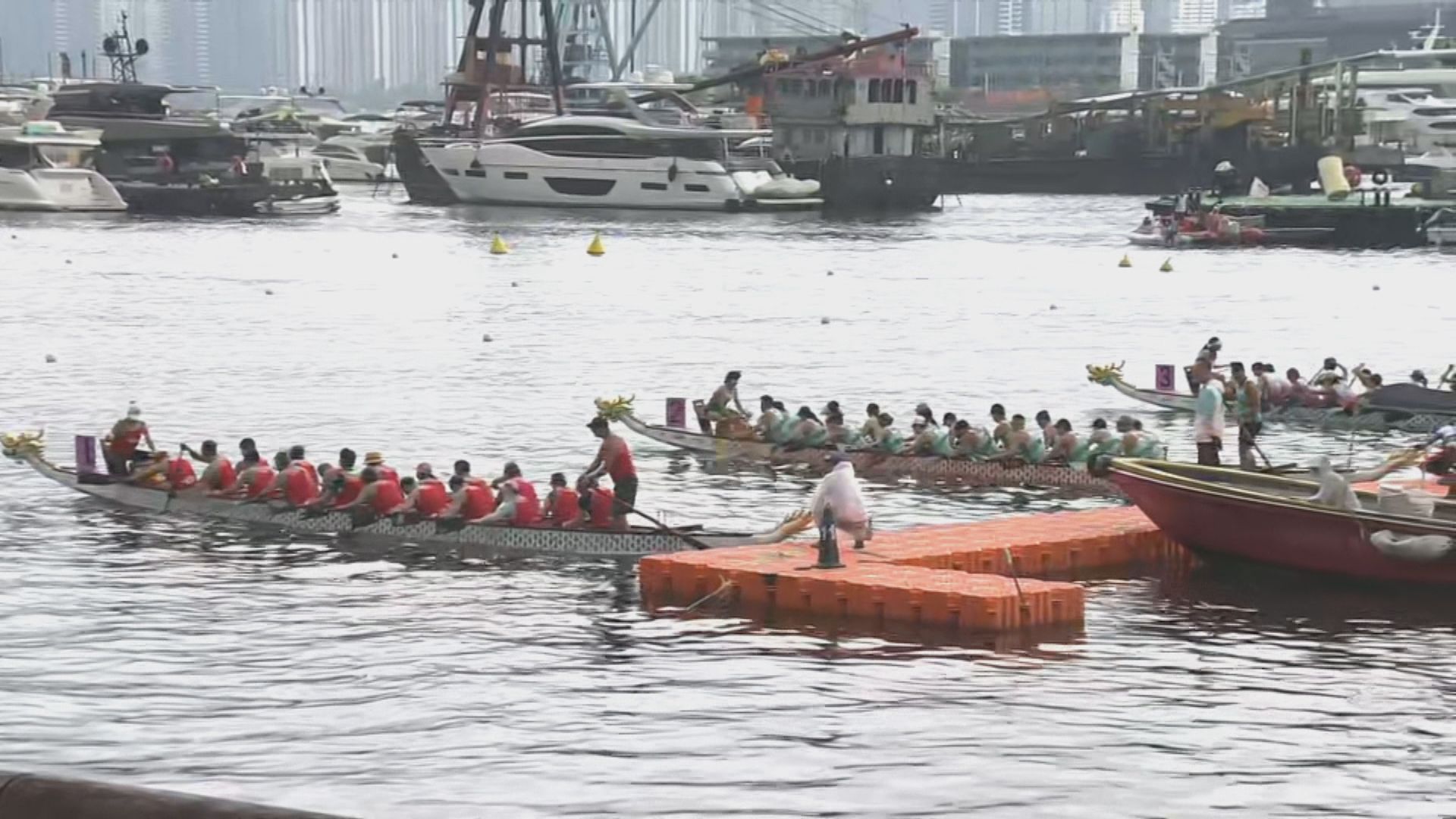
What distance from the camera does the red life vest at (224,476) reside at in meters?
39.7

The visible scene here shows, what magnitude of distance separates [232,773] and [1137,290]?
76713 mm

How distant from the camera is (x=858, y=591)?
31266mm

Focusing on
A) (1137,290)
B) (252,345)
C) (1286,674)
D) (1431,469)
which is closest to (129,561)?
(1286,674)

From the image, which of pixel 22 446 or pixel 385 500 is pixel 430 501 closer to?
pixel 385 500

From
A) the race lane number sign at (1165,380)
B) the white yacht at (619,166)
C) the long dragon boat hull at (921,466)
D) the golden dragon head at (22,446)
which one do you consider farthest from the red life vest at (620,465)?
the white yacht at (619,166)

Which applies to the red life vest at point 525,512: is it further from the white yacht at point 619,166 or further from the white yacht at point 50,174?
the white yacht at point 50,174

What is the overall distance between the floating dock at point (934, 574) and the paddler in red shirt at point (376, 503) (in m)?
5.62

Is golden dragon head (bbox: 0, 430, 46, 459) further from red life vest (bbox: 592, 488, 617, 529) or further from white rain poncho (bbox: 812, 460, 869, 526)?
white rain poncho (bbox: 812, 460, 869, 526)

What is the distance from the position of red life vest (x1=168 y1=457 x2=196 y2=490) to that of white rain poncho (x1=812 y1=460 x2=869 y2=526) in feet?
40.2

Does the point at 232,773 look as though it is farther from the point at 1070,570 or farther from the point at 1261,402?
the point at 1261,402

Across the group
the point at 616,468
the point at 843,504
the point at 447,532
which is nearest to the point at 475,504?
the point at 447,532

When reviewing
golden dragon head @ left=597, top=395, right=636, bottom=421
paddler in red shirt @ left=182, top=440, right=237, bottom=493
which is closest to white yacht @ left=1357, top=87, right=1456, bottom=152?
golden dragon head @ left=597, top=395, right=636, bottom=421

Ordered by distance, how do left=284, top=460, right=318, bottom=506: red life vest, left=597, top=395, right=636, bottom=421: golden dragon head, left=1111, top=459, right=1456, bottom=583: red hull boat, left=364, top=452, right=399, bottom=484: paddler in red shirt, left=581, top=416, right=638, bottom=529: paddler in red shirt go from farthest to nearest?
left=597, top=395, right=636, bottom=421: golden dragon head, left=284, top=460, right=318, bottom=506: red life vest, left=364, top=452, right=399, bottom=484: paddler in red shirt, left=581, top=416, right=638, bottom=529: paddler in red shirt, left=1111, top=459, right=1456, bottom=583: red hull boat

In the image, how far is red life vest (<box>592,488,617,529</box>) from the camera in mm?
35750
